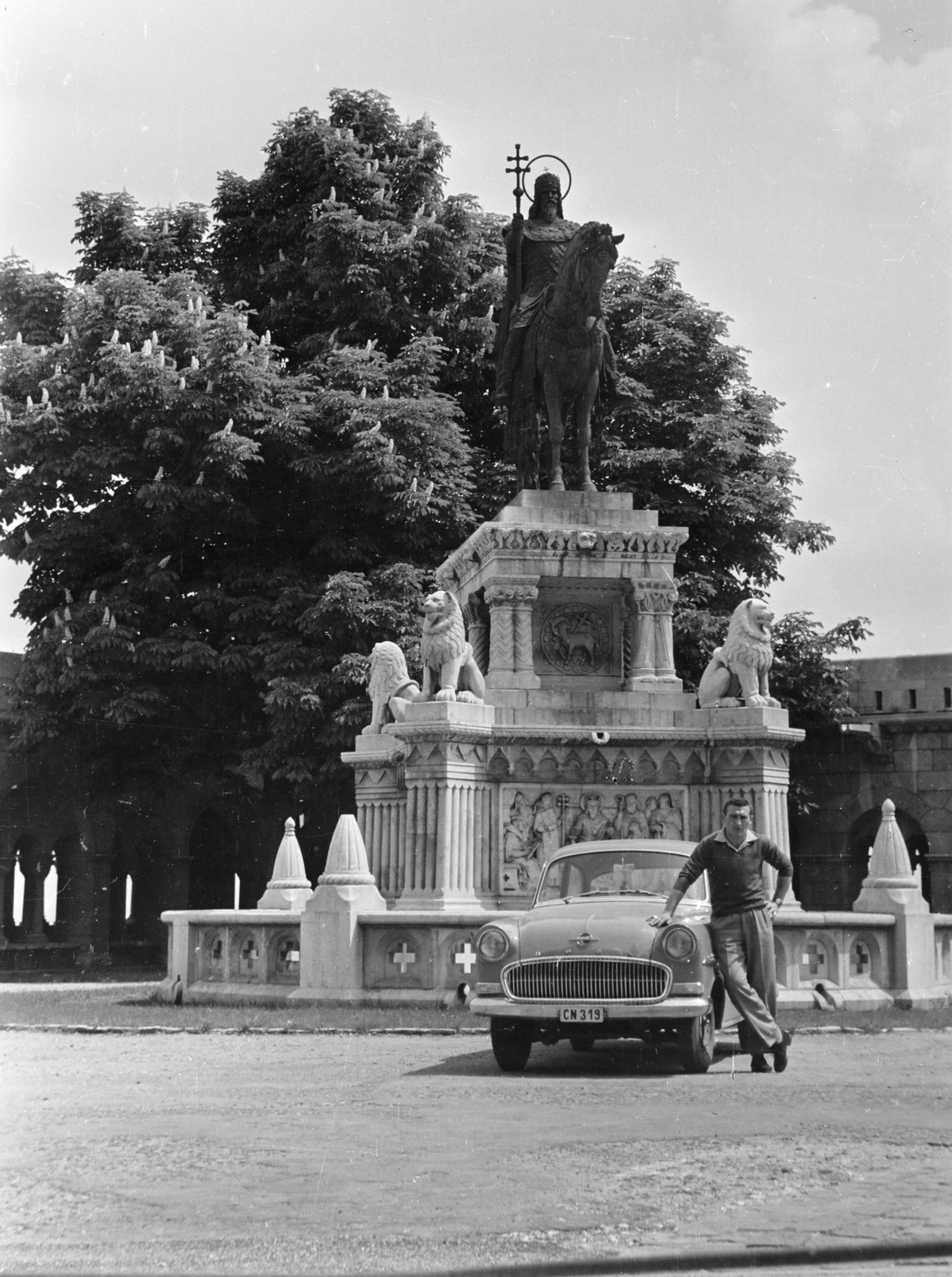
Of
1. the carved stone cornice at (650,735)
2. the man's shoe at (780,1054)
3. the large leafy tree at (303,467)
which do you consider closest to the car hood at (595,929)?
the man's shoe at (780,1054)

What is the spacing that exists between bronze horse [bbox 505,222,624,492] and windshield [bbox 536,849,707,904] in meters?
7.83

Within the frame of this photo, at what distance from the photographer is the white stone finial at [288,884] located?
21.3 meters

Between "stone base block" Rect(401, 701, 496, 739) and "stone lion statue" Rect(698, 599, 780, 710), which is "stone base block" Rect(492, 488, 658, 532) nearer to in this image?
"stone lion statue" Rect(698, 599, 780, 710)

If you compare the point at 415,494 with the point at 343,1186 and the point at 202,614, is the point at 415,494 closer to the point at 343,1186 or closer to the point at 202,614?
the point at 202,614

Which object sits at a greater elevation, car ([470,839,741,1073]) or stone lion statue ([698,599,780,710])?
stone lion statue ([698,599,780,710])

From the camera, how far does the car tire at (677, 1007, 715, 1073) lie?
11.7 metres

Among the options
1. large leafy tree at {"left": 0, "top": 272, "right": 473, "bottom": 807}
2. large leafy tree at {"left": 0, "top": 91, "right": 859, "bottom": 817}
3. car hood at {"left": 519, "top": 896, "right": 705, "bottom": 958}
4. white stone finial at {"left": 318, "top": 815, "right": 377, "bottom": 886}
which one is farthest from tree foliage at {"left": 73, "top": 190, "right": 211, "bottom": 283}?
car hood at {"left": 519, "top": 896, "right": 705, "bottom": 958}

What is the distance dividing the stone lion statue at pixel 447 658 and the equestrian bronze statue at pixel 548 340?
2.58 m

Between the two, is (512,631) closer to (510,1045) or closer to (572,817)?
(572,817)

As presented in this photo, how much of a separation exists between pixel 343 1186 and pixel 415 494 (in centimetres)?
2440

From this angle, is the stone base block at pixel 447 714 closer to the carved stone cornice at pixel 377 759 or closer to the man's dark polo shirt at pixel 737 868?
the carved stone cornice at pixel 377 759

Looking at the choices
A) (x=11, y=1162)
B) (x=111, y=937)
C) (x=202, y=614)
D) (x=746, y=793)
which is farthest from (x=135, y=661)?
(x=11, y=1162)

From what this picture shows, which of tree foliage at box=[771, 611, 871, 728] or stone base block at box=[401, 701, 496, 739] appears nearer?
stone base block at box=[401, 701, 496, 739]

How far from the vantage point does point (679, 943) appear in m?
11.7
